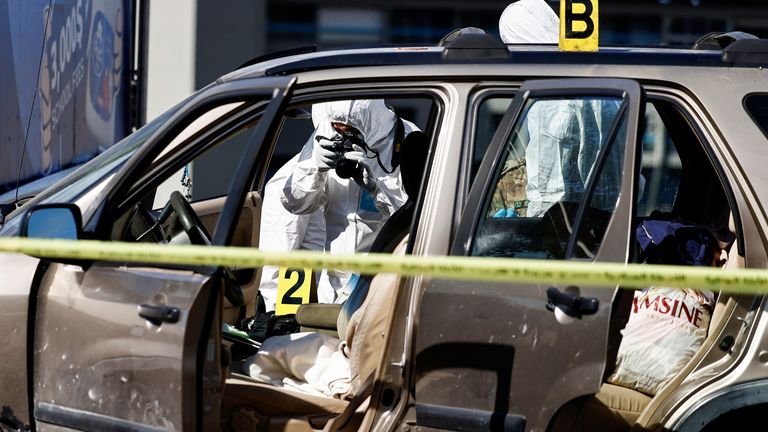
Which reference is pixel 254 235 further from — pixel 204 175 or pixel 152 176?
pixel 204 175

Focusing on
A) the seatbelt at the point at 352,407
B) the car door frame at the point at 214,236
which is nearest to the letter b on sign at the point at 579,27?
the car door frame at the point at 214,236

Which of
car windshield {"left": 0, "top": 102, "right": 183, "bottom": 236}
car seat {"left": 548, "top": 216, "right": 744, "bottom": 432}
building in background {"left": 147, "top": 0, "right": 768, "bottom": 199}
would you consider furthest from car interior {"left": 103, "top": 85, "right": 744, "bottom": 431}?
building in background {"left": 147, "top": 0, "right": 768, "bottom": 199}

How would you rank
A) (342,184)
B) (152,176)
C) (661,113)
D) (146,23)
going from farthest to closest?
(146,23), (342,184), (661,113), (152,176)

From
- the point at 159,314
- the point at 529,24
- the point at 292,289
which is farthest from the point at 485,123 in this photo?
the point at 292,289

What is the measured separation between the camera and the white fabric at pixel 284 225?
248 inches

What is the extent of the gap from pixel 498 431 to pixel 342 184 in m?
3.52

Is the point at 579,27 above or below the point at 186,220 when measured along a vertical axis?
above

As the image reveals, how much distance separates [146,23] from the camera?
28.9 feet

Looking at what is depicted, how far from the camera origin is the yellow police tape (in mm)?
2602

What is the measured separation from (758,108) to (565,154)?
0.53 metres

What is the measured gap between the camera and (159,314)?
292 centimetres

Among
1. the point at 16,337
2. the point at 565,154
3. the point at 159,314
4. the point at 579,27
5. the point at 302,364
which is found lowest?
the point at 302,364

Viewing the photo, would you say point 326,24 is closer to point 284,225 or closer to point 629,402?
point 284,225

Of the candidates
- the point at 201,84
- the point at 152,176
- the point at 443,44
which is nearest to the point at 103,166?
the point at 152,176
